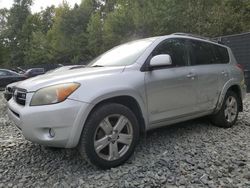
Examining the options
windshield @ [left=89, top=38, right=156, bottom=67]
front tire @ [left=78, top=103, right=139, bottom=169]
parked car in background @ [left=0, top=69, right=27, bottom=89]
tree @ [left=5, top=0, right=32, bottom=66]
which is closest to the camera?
front tire @ [left=78, top=103, right=139, bottom=169]

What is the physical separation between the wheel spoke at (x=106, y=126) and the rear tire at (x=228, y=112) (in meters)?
2.52

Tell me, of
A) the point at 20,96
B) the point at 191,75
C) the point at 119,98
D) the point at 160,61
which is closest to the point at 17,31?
the point at 191,75

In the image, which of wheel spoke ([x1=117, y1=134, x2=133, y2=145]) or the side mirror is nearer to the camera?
wheel spoke ([x1=117, y1=134, x2=133, y2=145])

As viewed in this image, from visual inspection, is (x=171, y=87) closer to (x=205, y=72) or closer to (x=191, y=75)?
(x=191, y=75)

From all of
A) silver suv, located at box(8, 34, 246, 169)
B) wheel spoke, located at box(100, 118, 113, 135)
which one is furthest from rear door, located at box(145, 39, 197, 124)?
wheel spoke, located at box(100, 118, 113, 135)

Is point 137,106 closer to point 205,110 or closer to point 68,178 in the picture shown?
point 68,178

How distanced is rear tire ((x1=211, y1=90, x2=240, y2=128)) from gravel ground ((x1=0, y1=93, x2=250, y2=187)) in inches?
14.9

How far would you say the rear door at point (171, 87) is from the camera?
4270 mm

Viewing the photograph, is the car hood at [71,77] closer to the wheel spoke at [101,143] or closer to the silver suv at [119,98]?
the silver suv at [119,98]

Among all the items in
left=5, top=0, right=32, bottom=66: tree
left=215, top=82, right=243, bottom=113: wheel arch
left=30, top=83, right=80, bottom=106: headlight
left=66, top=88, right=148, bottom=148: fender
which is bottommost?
left=215, top=82, right=243, bottom=113: wheel arch

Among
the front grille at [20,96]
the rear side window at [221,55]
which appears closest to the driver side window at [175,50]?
the rear side window at [221,55]

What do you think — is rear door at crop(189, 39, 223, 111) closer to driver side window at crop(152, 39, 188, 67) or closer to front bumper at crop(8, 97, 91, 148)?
driver side window at crop(152, 39, 188, 67)

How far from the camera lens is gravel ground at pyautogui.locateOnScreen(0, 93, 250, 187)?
3.59m

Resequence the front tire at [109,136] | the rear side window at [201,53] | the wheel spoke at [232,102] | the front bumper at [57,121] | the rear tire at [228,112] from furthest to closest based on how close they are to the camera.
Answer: the wheel spoke at [232,102], the rear tire at [228,112], the rear side window at [201,53], the front tire at [109,136], the front bumper at [57,121]
